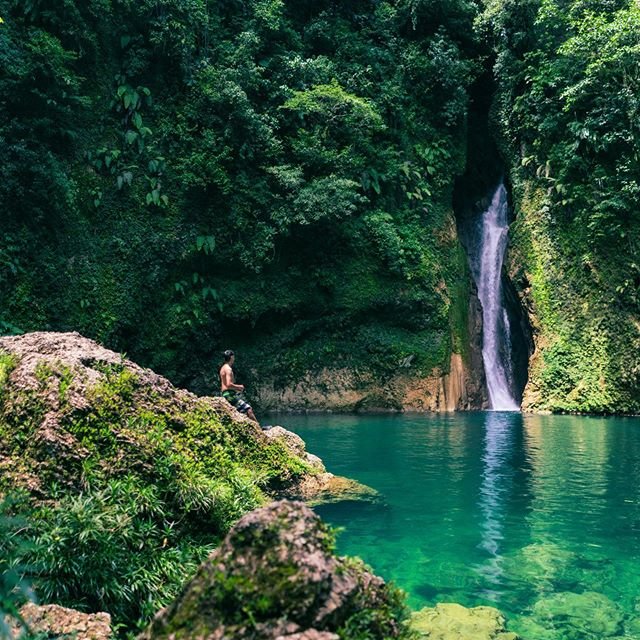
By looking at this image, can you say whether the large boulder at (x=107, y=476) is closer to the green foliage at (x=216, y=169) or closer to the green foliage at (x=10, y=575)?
the green foliage at (x=10, y=575)

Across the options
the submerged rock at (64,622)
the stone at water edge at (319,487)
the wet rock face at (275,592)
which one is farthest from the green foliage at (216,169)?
the wet rock face at (275,592)

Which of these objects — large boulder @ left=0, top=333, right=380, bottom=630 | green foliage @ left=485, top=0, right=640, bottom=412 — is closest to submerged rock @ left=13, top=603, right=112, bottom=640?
large boulder @ left=0, top=333, right=380, bottom=630

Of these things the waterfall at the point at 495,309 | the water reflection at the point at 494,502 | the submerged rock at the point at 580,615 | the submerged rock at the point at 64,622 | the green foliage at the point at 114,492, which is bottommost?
the submerged rock at the point at 580,615

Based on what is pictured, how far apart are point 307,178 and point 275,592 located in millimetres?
22020

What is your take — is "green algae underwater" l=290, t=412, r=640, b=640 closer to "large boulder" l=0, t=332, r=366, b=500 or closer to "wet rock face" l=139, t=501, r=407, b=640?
"large boulder" l=0, t=332, r=366, b=500

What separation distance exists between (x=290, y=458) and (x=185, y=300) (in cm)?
1369

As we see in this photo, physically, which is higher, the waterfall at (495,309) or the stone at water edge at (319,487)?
the waterfall at (495,309)

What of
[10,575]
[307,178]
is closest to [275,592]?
[10,575]

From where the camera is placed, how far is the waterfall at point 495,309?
1054 inches

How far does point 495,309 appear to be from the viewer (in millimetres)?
28156

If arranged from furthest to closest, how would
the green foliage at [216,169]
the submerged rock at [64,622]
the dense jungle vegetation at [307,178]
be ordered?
1. the dense jungle vegetation at [307,178]
2. the green foliage at [216,169]
3. the submerged rock at [64,622]

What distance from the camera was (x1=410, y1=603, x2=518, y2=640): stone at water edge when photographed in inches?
187

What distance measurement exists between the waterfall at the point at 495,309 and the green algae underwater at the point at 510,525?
11.6 m

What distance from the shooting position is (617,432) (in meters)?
16.7
